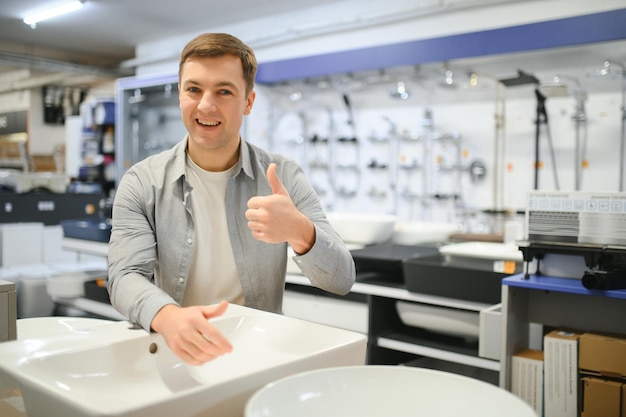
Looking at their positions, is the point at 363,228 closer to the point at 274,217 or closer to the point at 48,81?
the point at 274,217

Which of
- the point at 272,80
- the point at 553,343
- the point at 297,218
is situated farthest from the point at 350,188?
the point at 297,218

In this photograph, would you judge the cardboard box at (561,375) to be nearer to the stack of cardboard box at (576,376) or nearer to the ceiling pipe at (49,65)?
the stack of cardboard box at (576,376)

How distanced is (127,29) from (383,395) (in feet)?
27.3

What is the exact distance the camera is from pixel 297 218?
121 centimetres

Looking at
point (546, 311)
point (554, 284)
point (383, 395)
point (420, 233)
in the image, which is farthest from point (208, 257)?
point (420, 233)

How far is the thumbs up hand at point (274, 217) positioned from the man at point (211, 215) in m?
0.07

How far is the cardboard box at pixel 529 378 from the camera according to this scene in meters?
2.32

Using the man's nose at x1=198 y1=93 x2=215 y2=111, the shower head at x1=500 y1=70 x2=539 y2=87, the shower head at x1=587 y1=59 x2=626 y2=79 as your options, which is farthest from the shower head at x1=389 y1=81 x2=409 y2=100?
the man's nose at x1=198 y1=93 x2=215 y2=111

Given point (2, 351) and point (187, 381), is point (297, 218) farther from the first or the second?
point (2, 351)

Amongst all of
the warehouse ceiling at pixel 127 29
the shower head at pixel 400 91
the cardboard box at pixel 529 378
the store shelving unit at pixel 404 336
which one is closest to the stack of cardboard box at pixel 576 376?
the cardboard box at pixel 529 378

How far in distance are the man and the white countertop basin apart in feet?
1.42

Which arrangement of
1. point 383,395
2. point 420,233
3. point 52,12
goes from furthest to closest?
1. point 52,12
2. point 420,233
3. point 383,395

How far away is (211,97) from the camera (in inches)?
57.7

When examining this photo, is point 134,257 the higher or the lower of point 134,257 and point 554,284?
the higher
